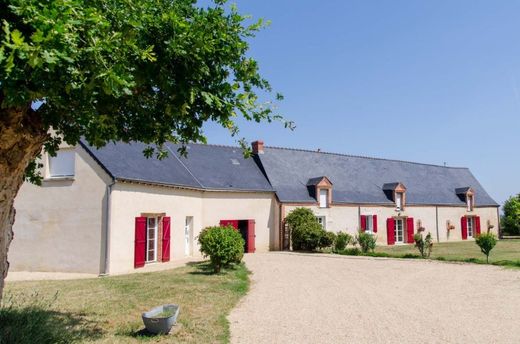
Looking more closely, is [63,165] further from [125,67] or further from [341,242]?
[341,242]

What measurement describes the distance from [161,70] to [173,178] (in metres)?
13.4

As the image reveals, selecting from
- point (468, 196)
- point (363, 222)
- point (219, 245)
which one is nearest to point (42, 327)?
point (219, 245)

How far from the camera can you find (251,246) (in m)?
22.0

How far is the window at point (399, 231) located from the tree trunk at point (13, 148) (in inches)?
1037

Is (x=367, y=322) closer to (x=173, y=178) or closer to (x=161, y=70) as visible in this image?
(x=161, y=70)

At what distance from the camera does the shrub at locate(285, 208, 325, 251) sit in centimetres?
2188

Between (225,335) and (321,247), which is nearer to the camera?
(225,335)

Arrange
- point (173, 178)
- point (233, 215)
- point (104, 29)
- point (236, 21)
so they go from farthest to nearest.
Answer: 1. point (233, 215)
2. point (173, 178)
3. point (236, 21)
4. point (104, 29)

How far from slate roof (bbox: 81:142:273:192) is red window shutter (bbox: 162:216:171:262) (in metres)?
1.51

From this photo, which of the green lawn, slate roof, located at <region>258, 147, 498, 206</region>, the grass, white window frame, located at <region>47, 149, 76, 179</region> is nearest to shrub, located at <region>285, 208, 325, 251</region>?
slate roof, located at <region>258, 147, 498, 206</region>

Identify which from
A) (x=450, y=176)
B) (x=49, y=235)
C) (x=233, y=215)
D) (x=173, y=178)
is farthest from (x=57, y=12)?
(x=450, y=176)

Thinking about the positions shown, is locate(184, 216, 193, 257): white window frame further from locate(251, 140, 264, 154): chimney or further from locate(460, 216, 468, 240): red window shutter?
locate(460, 216, 468, 240): red window shutter

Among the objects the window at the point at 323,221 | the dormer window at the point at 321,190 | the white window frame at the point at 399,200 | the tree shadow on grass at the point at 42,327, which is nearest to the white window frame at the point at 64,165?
the tree shadow on grass at the point at 42,327

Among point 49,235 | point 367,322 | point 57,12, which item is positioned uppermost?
point 57,12
